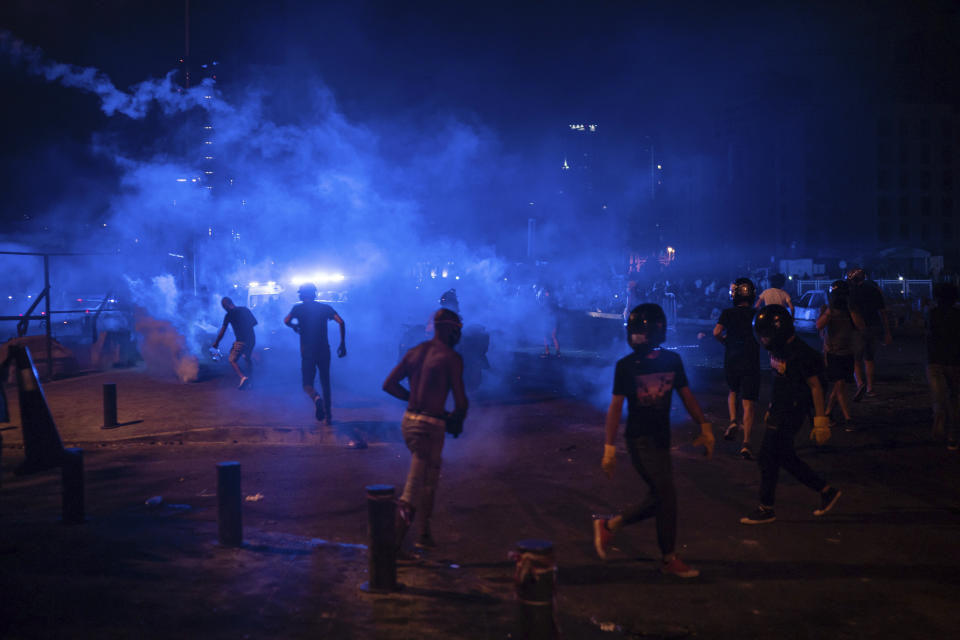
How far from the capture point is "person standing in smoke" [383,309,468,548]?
510cm

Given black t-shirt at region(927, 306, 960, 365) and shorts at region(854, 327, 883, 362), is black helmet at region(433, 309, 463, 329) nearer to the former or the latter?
black t-shirt at region(927, 306, 960, 365)

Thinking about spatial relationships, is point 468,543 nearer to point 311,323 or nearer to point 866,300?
point 311,323

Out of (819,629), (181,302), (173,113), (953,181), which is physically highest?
(953,181)

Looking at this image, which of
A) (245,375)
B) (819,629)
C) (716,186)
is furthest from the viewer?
(716,186)

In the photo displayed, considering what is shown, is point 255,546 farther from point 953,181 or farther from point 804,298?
point 953,181

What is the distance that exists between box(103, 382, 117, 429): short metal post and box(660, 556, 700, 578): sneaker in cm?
831

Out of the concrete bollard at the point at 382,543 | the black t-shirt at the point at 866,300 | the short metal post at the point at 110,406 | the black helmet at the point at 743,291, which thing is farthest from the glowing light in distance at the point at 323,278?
the concrete bollard at the point at 382,543

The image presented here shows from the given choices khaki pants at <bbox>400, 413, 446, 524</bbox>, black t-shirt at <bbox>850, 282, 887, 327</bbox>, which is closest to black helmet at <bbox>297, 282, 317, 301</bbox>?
khaki pants at <bbox>400, 413, 446, 524</bbox>

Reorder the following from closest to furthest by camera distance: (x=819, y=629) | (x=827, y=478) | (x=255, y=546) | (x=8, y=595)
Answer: (x=819, y=629) < (x=8, y=595) < (x=255, y=546) < (x=827, y=478)

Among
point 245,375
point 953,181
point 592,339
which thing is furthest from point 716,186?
point 245,375

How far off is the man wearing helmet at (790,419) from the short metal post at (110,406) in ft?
27.7

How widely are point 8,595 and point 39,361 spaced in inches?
528

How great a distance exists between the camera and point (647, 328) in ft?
15.3

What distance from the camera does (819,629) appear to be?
3.88 meters
